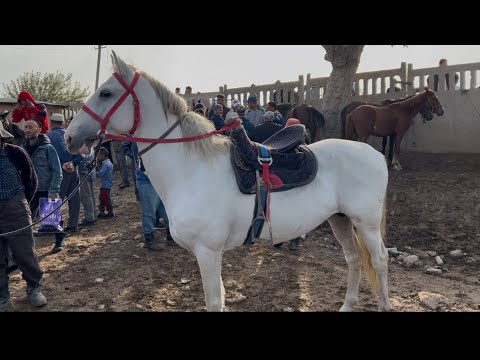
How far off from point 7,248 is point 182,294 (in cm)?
190

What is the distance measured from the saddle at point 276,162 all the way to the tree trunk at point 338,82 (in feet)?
21.9

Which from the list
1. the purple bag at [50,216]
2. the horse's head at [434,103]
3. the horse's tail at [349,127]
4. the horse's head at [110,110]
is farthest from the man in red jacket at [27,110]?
the horse's head at [434,103]

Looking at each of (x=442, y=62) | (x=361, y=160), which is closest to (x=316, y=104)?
(x=442, y=62)

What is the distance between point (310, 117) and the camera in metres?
9.51

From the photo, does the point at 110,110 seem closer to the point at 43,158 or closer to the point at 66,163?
the point at 43,158

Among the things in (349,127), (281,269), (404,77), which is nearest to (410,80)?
(404,77)

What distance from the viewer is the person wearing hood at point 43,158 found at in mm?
5160

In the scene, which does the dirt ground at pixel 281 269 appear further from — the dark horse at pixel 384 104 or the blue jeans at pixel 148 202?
the dark horse at pixel 384 104

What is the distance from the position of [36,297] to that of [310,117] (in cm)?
731

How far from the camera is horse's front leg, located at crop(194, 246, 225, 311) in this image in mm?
2949

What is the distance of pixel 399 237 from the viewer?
6203 mm

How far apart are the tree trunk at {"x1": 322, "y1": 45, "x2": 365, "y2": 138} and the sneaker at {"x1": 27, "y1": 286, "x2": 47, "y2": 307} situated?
304 inches

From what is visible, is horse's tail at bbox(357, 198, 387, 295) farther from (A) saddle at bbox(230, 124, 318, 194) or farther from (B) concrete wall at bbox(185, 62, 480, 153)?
(B) concrete wall at bbox(185, 62, 480, 153)

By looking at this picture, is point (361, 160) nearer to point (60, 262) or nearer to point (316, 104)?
point (60, 262)
